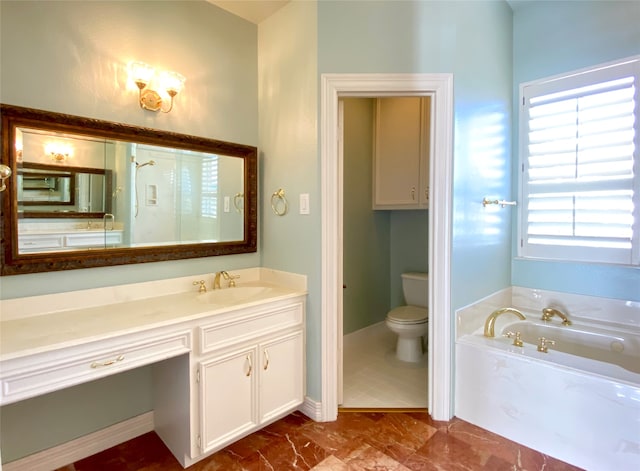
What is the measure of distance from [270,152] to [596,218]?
7.44 ft

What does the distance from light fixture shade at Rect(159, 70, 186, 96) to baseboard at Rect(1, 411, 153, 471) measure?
74.2 inches

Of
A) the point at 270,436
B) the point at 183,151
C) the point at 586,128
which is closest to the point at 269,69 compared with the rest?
the point at 183,151

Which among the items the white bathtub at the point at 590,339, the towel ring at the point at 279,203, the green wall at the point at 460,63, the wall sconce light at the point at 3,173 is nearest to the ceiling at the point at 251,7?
the green wall at the point at 460,63

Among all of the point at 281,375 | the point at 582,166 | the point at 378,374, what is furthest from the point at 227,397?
the point at 582,166

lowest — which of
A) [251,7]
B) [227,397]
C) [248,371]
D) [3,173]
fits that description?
[227,397]

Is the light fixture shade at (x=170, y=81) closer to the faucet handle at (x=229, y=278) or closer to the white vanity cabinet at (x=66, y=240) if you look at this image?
the white vanity cabinet at (x=66, y=240)

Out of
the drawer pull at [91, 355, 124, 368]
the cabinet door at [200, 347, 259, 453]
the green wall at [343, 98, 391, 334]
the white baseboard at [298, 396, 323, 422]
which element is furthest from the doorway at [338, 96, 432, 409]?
the drawer pull at [91, 355, 124, 368]

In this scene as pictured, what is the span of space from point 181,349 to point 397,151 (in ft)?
8.34

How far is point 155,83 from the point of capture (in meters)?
1.97

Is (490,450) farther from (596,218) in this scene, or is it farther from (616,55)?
(616,55)

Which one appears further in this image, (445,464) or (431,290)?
(431,290)

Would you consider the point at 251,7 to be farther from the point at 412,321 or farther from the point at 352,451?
the point at 352,451

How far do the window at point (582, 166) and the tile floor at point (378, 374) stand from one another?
132cm

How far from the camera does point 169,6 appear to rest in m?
2.04
